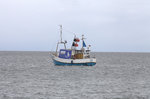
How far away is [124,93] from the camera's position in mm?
33719

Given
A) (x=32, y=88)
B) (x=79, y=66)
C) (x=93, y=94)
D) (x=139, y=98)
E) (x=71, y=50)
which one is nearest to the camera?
Result: (x=139, y=98)

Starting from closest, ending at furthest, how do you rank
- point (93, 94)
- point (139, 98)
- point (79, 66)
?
point (139, 98), point (93, 94), point (79, 66)

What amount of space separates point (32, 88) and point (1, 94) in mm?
5257

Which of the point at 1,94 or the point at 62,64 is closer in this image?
the point at 1,94

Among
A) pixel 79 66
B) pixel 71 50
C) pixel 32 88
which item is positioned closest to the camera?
pixel 32 88

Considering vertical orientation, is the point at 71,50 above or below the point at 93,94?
above

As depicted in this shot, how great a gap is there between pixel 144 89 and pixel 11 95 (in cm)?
1641

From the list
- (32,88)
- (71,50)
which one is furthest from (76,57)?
(32,88)

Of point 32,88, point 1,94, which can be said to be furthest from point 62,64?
point 1,94

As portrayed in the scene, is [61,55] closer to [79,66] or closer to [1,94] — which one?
[79,66]

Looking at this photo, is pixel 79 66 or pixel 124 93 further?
pixel 79 66

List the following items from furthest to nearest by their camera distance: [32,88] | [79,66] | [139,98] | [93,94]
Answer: [79,66] < [32,88] < [93,94] < [139,98]

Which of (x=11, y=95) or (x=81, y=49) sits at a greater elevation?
(x=81, y=49)

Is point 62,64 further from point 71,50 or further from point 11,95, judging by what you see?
point 11,95
